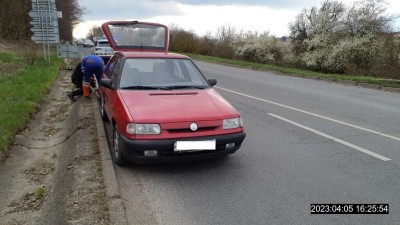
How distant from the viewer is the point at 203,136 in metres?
4.38

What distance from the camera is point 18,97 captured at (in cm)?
886

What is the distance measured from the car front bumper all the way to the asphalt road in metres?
0.29

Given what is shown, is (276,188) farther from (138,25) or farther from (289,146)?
(138,25)

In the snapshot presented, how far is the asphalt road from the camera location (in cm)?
361

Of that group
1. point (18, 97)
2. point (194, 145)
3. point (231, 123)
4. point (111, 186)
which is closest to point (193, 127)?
point (194, 145)

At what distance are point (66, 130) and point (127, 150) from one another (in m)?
3.68

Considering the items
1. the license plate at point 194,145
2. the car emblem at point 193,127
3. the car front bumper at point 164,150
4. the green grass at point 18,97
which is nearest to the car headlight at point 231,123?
the car front bumper at point 164,150

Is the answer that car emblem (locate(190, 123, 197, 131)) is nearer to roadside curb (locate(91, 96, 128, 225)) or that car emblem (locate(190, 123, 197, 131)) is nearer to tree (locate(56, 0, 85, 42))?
roadside curb (locate(91, 96, 128, 225))

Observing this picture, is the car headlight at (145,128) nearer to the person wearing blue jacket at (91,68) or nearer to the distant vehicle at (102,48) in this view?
the person wearing blue jacket at (91,68)

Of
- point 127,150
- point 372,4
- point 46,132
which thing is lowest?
point 46,132

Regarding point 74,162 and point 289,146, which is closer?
point 74,162

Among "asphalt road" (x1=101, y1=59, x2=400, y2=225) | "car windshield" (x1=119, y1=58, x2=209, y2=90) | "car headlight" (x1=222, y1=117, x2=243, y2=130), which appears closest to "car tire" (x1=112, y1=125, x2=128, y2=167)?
"asphalt road" (x1=101, y1=59, x2=400, y2=225)

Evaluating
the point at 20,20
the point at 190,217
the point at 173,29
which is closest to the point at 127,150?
the point at 190,217

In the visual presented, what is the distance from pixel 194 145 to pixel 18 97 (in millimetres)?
6492
